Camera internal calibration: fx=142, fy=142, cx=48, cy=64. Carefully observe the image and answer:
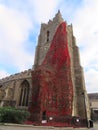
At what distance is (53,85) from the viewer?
2441 cm

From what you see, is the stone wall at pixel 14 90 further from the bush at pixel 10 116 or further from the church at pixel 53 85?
the bush at pixel 10 116

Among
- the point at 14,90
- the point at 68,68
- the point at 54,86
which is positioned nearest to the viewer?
the point at 54,86

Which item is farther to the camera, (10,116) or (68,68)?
(68,68)

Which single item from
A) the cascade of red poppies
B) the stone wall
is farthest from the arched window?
the cascade of red poppies

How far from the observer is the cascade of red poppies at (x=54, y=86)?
72.0 feet

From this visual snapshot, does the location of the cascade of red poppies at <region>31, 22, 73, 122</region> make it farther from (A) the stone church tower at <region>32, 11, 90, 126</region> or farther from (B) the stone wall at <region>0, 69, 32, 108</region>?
(B) the stone wall at <region>0, 69, 32, 108</region>

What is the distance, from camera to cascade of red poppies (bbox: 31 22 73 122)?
72.0 feet

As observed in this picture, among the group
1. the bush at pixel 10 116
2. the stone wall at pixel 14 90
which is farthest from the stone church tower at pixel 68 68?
the bush at pixel 10 116

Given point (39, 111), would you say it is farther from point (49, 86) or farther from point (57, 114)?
point (49, 86)

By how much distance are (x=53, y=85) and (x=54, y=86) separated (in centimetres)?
24

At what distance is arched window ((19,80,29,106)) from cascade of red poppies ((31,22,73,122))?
10.3 ft

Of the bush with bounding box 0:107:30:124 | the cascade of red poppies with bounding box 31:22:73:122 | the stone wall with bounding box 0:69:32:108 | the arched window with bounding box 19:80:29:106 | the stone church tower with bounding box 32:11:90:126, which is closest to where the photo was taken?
the bush with bounding box 0:107:30:124

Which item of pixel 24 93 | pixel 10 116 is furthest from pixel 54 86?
pixel 10 116

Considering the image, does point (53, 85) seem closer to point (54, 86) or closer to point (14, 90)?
point (54, 86)
